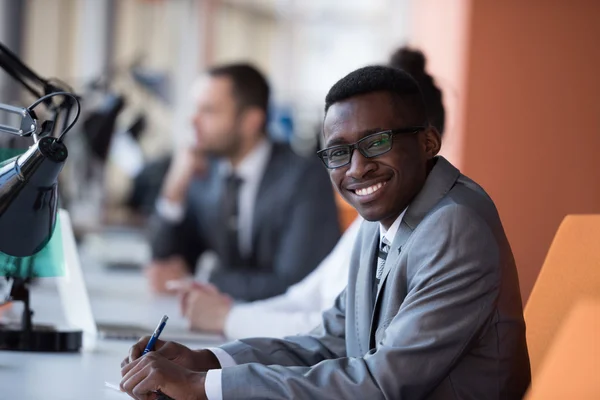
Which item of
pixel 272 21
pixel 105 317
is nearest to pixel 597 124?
pixel 105 317

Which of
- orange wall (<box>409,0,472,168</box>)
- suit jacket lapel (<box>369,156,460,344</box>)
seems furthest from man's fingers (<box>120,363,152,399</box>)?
orange wall (<box>409,0,472,168</box>)

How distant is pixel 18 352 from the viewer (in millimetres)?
2219

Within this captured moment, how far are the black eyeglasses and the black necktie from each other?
260cm

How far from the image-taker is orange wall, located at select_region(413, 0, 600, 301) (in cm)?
344

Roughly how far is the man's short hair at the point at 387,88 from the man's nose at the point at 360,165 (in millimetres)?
99

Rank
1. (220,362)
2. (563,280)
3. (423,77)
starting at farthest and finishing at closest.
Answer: (423,77) < (563,280) < (220,362)

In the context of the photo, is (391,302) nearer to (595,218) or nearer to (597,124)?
(595,218)

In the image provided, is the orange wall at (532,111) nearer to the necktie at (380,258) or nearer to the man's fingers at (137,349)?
the necktie at (380,258)

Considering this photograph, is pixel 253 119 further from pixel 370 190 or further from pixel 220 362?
pixel 370 190

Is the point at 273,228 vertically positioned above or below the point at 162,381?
below

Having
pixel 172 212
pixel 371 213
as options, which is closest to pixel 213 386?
pixel 371 213

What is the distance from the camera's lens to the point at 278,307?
3.00 metres

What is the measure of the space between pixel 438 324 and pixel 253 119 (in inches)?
115

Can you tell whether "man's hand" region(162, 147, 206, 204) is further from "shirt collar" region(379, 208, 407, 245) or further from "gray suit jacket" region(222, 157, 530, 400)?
"gray suit jacket" region(222, 157, 530, 400)
